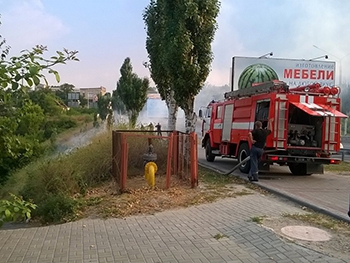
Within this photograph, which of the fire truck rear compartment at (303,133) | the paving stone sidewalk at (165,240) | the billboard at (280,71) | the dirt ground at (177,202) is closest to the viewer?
the paving stone sidewalk at (165,240)

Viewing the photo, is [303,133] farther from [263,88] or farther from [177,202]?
[177,202]

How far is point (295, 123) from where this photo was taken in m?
13.6

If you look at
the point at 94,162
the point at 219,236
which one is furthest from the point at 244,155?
the point at 219,236

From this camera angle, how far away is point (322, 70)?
31219 mm

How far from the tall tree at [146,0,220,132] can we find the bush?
626 cm

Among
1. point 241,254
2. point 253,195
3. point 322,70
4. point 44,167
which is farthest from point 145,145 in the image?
point 322,70

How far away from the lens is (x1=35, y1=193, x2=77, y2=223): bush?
8031 mm

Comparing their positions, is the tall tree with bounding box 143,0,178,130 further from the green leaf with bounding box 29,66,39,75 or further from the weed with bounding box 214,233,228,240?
the green leaf with bounding box 29,66,39,75

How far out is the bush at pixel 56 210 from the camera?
8.03m

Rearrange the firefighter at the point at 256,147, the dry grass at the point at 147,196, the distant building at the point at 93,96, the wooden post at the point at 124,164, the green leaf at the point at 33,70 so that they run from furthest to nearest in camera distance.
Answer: the distant building at the point at 93,96 < the firefighter at the point at 256,147 < the wooden post at the point at 124,164 < the dry grass at the point at 147,196 < the green leaf at the point at 33,70

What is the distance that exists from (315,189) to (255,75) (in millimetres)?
18917

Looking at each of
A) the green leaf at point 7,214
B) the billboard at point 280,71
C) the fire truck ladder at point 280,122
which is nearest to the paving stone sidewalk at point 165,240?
the green leaf at point 7,214

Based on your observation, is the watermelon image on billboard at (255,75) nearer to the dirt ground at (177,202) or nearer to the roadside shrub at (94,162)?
the dirt ground at (177,202)

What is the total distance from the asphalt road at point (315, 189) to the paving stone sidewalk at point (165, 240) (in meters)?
0.81
